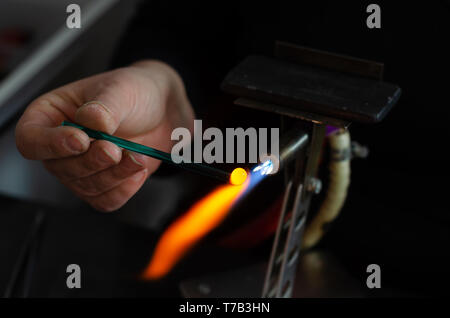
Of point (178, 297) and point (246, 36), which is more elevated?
point (246, 36)

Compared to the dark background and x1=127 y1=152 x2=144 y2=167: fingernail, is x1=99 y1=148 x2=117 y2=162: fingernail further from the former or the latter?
the dark background

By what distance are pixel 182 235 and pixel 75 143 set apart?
289 millimetres

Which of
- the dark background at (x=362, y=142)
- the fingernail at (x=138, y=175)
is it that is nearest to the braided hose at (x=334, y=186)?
the dark background at (x=362, y=142)

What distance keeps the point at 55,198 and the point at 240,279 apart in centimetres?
66

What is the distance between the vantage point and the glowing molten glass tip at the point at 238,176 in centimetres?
32

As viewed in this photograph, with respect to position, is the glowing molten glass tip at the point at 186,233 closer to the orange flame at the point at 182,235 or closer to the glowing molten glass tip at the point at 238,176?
the orange flame at the point at 182,235

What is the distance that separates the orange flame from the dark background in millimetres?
14

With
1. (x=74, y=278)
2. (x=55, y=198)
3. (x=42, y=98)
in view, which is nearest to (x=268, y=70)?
(x=42, y=98)

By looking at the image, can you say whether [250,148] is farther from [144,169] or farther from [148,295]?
[148,295]

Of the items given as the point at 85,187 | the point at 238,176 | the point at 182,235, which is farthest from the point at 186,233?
the point at 238,176

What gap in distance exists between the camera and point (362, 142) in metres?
0.60

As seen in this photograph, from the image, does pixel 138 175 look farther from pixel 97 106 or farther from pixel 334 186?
pixel 334 186

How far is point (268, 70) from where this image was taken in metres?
0.45

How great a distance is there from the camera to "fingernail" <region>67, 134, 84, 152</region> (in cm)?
36
